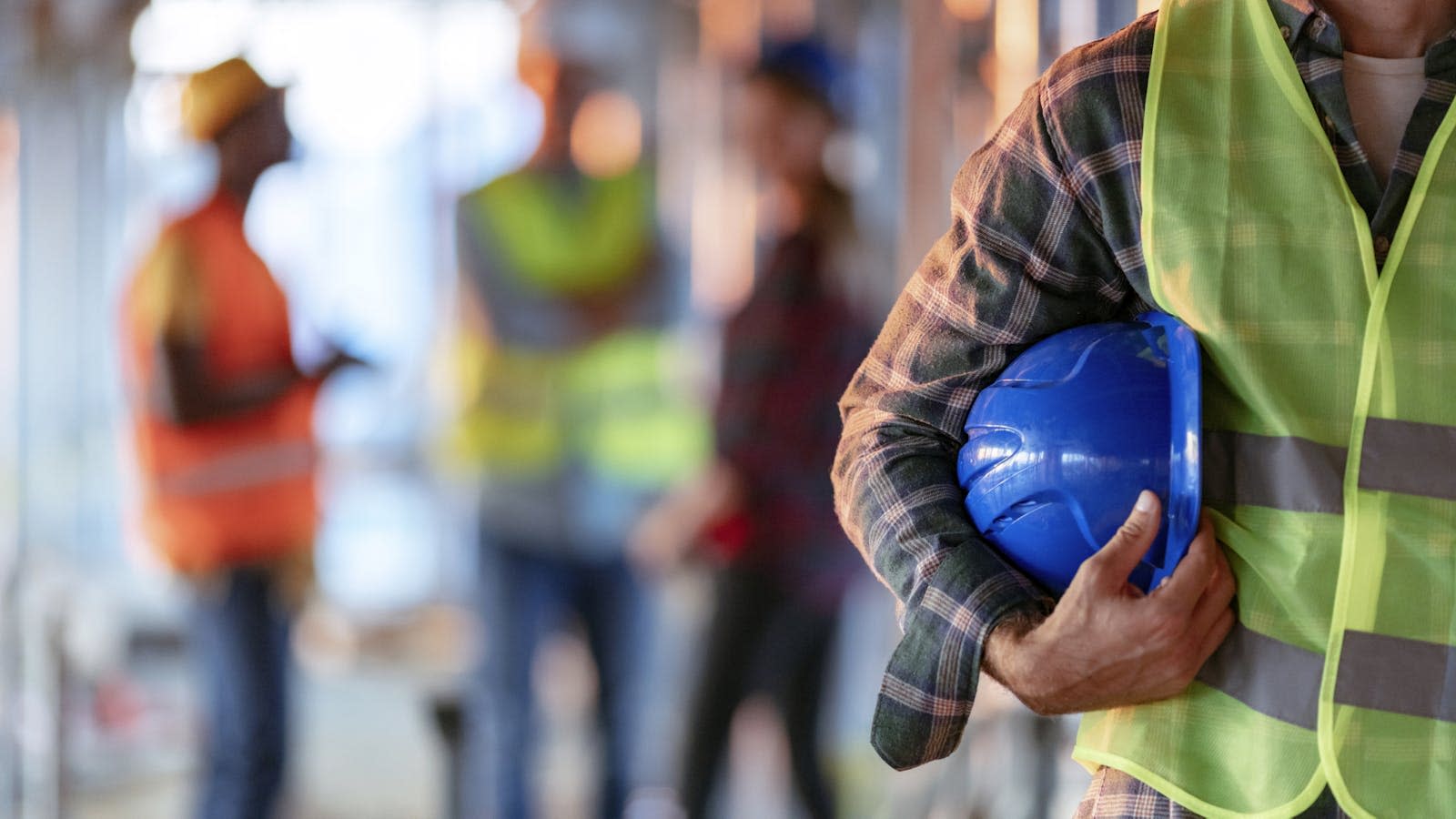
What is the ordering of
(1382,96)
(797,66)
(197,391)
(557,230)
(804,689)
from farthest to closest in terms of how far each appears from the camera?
(557,230) < (804,689) < (797,66) < (197,391) < (1382,96)

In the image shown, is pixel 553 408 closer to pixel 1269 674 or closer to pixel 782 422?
pixel 782 422

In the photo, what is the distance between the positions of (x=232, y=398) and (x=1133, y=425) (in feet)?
10.1

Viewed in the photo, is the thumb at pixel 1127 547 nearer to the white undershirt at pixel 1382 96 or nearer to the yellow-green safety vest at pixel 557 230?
the white undershirt at pixel 1382 96

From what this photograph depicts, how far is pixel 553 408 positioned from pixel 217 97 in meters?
1.16

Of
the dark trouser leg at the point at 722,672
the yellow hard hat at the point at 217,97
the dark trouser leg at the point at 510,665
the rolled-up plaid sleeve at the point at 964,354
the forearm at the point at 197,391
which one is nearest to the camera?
the rolled-up plaid sleeve at the point at 964,354

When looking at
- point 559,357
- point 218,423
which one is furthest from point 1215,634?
point 559,357

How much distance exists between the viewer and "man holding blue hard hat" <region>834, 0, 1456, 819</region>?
1224 mm

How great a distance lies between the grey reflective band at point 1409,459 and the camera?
1220 mm

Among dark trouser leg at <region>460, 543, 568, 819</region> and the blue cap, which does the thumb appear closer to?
the blue cap

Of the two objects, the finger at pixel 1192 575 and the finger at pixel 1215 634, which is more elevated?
the finger at pixel 1192 575

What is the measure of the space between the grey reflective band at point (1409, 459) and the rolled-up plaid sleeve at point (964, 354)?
0.78ft

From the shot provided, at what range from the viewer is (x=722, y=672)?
4121 millimetres

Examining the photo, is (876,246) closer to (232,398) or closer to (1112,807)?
(232,398)

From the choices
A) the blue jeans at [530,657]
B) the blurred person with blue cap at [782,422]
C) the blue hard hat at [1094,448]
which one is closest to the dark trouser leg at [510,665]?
the blue jeans at [530,657]
